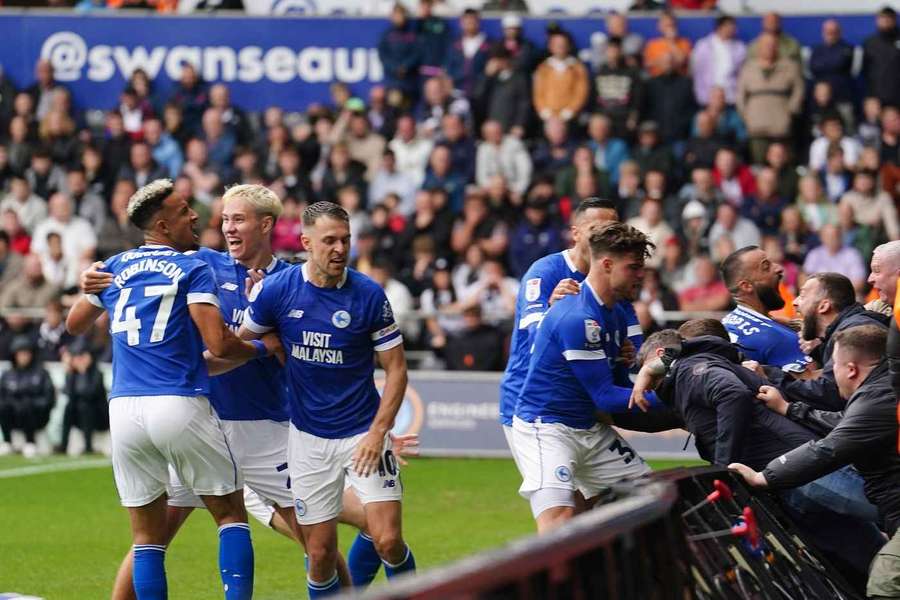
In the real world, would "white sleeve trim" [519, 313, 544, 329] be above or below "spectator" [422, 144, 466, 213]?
below

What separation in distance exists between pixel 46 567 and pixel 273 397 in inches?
124

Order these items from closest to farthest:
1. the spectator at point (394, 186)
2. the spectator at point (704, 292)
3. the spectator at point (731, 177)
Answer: the spectator at point (704, 292), the spectator at point (731, 177), the spectator at point (394, 186)

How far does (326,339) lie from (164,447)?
0.93 m

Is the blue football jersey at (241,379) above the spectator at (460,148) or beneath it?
beneath

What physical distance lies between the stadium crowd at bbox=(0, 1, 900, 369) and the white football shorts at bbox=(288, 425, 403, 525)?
927cm

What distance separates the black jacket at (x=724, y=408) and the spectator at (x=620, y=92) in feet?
40.9

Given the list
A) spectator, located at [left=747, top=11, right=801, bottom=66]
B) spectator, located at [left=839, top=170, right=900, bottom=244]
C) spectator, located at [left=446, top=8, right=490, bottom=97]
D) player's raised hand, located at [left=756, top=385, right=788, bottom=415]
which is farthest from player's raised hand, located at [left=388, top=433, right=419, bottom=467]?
spectator, located at [left=446, top=8, right=490, bottom=97]

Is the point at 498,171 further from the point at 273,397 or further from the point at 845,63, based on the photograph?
the point at 273,397

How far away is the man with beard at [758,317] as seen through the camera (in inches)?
347

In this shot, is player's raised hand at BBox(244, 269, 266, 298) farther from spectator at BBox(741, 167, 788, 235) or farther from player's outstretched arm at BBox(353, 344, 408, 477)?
spectator at BBox(741, 167, 788, 235)

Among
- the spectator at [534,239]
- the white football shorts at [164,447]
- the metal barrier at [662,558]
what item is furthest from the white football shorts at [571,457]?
the spectator at [534,239]

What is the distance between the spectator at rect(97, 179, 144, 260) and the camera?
20.2m

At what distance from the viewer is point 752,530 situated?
Answer: 6.89 meters

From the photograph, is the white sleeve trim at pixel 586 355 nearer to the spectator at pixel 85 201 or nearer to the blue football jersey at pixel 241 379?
the blue football jersey at pixel 241 379
